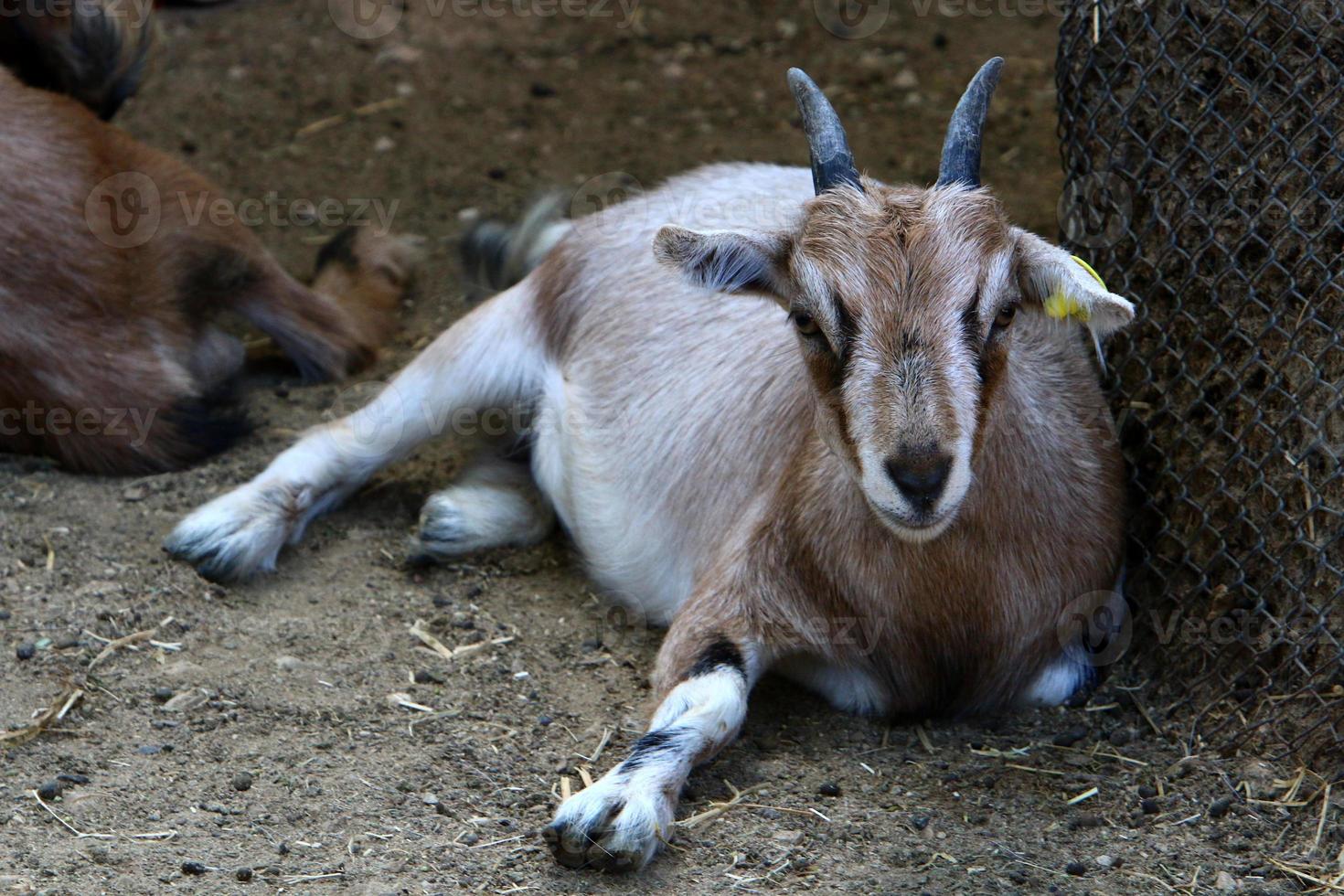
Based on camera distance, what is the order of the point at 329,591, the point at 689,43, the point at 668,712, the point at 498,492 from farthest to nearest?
the point at 689,43 < the point at 498,492 < the point at 329,591 < the point at 668,712

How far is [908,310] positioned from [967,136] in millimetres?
558

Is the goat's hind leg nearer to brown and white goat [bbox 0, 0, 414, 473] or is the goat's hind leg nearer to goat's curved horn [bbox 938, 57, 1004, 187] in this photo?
brown and white goat [bbox 0, 0, 414, 473]

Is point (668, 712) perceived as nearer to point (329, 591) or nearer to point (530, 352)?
point (329, 591)

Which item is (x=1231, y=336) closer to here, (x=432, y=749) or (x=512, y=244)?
(x=432, y=749)

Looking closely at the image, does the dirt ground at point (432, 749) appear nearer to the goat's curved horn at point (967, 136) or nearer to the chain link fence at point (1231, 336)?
the chain link fence at point (1231, 336)

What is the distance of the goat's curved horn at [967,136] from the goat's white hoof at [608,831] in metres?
1.66

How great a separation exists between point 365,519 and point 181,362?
2.97 feet

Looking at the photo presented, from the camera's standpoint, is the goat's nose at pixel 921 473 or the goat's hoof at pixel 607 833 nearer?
the goat's nose at pixel 921 473

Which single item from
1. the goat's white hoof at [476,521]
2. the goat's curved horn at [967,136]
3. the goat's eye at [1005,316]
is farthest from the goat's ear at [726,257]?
the goat's white hoof at [476,521]

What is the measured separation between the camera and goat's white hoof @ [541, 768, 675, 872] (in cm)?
324

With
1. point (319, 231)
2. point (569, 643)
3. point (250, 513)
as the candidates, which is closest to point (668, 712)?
point (569, 643)

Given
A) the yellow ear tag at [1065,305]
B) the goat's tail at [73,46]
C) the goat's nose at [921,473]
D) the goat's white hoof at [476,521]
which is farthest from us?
the goat's tail at [73,46]

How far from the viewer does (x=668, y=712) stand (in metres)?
3.63

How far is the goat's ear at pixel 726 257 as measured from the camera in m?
3.53
